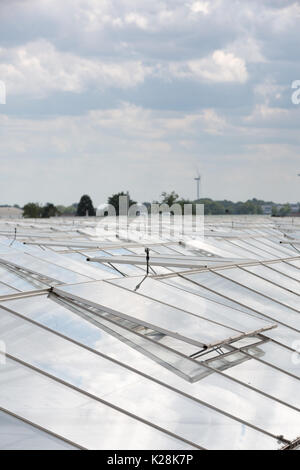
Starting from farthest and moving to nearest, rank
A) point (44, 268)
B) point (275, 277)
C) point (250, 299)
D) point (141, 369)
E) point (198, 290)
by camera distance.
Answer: point (275, 277) → point (44, 268) → point (250, 299) → point (198, 290) → point (141, 369)

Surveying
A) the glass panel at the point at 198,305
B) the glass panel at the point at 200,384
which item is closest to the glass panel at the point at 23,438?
the glass panel at the point at 200,384

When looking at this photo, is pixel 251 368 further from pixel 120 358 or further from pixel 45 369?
pixel 45 369

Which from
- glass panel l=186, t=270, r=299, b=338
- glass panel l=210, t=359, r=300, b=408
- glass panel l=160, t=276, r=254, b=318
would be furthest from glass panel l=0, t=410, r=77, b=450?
glass panel l=160, t=276, r=254, b=318

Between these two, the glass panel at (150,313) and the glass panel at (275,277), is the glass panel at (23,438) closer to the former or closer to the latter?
the glass panel at (150,313)

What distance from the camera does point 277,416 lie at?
34.0 feet

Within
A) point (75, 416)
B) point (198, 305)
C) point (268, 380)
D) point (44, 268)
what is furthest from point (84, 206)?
point (75, 416)

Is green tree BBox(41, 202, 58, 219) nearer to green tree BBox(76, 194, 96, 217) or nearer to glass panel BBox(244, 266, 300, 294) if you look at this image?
green tree BBox(76, 194, 96, 217)

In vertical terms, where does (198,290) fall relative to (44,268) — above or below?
below

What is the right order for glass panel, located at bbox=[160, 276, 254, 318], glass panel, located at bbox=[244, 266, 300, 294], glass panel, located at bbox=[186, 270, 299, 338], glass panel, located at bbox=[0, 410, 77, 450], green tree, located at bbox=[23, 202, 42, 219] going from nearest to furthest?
glass panel, located at bbox=[0, 410, 77, 450] → glass panel, located at bbox=[186, 270, 299, 338] → glass panel, located at bbox=[160, 276, 254, 318] → glass panel, located at bbox=[244, 266, 300, 294] → green tree, located at bbox=[23, 202, 42, 219]

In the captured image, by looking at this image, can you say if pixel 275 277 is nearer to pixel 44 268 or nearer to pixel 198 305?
pixel 198 305

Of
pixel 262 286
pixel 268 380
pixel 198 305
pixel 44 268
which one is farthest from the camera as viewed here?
pixel 262 286

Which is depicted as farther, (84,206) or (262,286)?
(84,206)

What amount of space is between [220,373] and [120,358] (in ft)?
6.61
